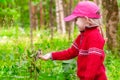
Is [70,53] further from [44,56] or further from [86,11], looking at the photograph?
[86,11]

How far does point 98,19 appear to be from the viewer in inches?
194

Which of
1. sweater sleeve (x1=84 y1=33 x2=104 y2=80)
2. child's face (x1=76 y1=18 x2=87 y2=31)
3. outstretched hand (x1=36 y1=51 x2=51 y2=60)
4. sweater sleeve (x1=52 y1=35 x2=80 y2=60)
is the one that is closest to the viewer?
sweater sleeve (x1=84 y1=33 x2=104 y2=80)

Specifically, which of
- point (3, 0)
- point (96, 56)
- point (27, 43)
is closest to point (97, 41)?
point (96, 56)

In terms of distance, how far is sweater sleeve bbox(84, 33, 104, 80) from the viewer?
474 cm

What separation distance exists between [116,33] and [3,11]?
283 cm

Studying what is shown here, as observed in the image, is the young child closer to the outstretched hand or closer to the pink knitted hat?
the pink knitted hat

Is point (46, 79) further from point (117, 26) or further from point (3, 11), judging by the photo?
point (3, 11)

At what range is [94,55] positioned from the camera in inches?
187

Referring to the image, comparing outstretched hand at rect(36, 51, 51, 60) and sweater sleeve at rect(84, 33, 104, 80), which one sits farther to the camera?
outstretched hand at rect(36, 51, 51, 60)

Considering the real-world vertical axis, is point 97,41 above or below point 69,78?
above

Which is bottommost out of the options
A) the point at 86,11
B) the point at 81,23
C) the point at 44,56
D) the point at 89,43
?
the point at 44,56

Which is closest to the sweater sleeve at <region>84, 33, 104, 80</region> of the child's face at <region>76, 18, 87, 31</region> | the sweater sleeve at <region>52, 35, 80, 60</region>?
the child's face at <region>76, 18, 87, 31</region>

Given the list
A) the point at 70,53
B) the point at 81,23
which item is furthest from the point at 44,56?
the point at 81,23

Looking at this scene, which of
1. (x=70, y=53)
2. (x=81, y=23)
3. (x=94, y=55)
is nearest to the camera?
(x=94, y=55)
